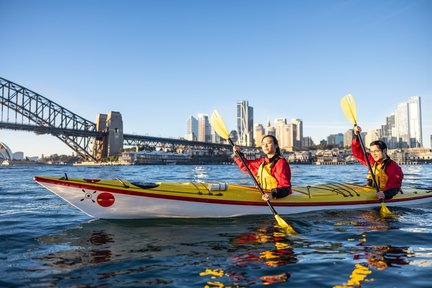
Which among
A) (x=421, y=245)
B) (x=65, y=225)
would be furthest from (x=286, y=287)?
(x=65, y=225)

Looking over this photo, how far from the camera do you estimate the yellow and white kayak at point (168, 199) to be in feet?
18.6

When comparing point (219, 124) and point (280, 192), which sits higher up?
point (219, 124)

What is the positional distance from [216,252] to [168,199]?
1.91 meters

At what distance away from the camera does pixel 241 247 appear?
4.51 m

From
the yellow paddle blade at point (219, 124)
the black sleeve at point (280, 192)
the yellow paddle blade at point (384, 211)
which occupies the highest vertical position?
the yellow paddle blade at point (219, 124)

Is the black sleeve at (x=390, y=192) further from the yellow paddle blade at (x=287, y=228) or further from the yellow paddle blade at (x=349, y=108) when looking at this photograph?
the yellow paddle blade at (x=287, y=228)

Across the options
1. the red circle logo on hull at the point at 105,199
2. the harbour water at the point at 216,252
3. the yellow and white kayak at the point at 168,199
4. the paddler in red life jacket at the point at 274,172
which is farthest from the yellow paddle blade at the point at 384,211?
the red circle logo on hull at the point at 105,199

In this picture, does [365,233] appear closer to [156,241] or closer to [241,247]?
[241,247]

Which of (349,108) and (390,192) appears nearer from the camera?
(390,192)

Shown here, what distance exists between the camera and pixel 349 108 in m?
8.79

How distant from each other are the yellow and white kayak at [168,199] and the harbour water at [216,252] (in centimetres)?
19

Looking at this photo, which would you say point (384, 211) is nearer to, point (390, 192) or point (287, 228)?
point (390, 192)

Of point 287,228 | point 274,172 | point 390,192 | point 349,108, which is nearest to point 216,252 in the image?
point 287,228

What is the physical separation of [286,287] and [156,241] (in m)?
2.25
